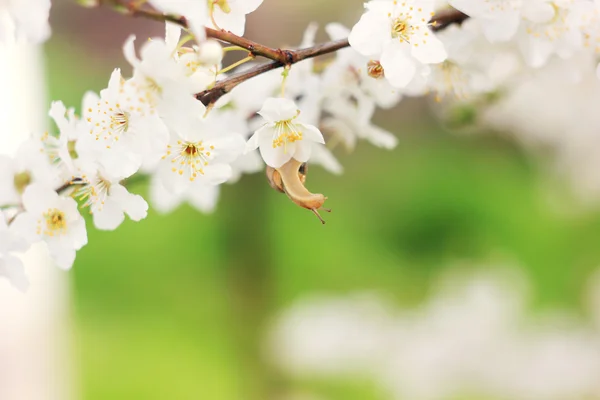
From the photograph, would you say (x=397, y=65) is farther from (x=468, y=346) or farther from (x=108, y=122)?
(x=468, y=346)

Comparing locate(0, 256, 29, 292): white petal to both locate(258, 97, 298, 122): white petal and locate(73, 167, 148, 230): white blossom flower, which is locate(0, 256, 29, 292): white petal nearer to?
locate(73, 167, 148, 230): white blossom flower

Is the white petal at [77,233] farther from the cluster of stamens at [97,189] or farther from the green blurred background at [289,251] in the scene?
the green blurred background at [289,251]

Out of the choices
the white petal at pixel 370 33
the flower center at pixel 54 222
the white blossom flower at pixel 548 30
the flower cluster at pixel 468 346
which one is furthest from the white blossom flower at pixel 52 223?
the flower cluster at pixel 468 346

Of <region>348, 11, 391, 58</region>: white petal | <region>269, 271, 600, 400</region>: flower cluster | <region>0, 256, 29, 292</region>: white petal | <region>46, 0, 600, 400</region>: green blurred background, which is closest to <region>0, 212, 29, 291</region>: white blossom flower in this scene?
<region>0, 256, 29, 292</region>: white petal

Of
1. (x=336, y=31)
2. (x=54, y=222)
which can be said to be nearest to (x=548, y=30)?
(x=336, y=31)

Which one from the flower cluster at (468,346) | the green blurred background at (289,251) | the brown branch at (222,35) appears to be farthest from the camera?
the green blurred background at (289,251)

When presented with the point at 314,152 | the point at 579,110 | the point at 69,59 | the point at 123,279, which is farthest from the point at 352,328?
the point at 69,59
